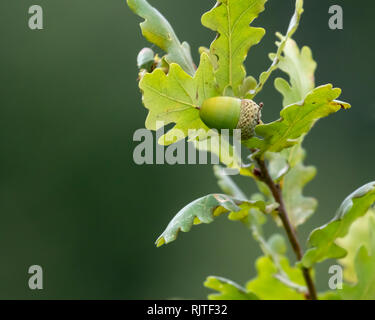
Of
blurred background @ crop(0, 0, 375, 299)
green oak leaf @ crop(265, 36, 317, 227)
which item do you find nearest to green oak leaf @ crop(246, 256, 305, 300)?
green oak leaf @ crop(265, 36, 317, 227)

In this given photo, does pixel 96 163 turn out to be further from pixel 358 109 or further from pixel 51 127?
pixel 358 109

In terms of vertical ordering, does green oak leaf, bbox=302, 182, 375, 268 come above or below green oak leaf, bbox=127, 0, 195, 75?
below

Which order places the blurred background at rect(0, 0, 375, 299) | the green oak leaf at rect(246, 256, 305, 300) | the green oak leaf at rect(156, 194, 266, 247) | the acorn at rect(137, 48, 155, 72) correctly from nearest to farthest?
the green oak leaf at rect(156, 194, 266, 247)
the acorn at rect(137, 48, 155, 72)
the green oak leaf at rect(246, 256, 305, 300)
the blurred background at rect(0, 0, 375, 299)

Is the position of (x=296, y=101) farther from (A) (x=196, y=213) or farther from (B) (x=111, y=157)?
(B) (x=111, y=157)

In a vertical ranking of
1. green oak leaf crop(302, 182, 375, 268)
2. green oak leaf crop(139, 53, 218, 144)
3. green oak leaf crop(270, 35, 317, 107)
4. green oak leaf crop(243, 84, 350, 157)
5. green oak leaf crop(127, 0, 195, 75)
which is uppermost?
green oak leaf crop(127, 0, 195, 75)

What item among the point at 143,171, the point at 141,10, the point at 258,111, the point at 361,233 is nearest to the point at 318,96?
the point at 258,111

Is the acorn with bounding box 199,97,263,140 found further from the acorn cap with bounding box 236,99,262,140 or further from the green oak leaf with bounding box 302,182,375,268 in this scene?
the green oak leaf with bounding box 302,182,375,268

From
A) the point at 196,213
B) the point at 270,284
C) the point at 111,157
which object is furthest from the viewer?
the point at 111,157

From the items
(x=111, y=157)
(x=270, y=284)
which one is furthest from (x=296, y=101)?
(x=111, y=157)
